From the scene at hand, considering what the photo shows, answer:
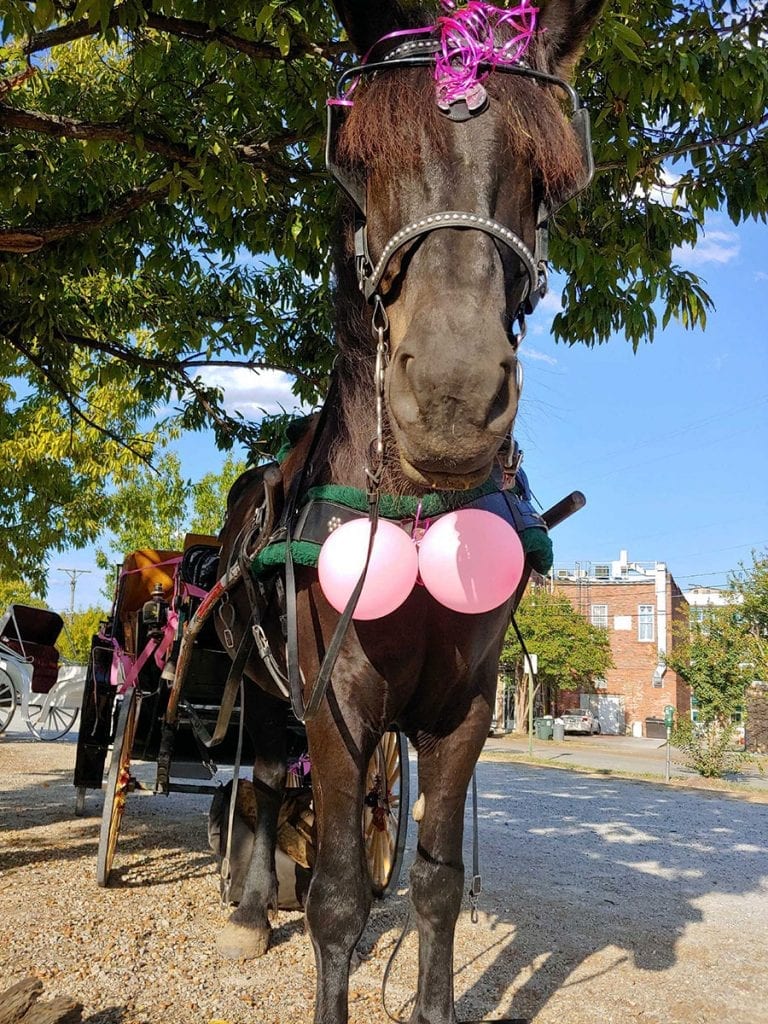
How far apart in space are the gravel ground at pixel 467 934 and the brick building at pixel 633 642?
42458mm

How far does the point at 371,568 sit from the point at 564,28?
5.10 feet

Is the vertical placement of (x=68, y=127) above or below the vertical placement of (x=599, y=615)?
below

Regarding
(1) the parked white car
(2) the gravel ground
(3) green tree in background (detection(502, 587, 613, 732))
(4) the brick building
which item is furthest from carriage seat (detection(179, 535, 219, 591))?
(4) the brick building

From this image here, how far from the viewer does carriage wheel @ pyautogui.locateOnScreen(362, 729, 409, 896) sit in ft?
15.4

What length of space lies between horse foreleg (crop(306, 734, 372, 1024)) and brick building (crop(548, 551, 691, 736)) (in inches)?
1832

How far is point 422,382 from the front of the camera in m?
1.73

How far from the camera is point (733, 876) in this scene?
626 centimetres

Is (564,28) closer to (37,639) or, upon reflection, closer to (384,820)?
(384,820)

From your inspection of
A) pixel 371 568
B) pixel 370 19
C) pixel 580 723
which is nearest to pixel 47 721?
pixel 371 568

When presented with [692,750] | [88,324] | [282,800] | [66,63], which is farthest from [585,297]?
[692,750]

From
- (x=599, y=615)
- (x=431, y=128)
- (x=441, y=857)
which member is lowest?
(x=441, y=857)

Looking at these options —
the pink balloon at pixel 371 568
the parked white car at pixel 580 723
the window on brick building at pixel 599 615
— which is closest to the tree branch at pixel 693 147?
the pink balloon at pixel 371 568

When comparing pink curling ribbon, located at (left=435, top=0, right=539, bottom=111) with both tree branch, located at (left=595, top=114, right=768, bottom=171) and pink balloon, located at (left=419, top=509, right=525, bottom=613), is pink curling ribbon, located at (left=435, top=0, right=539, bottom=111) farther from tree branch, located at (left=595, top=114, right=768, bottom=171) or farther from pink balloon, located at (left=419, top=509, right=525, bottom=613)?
tree branch, located at (left=595, top=114, right=768, bottom=171)

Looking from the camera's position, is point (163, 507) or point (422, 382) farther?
point (163, 507)
